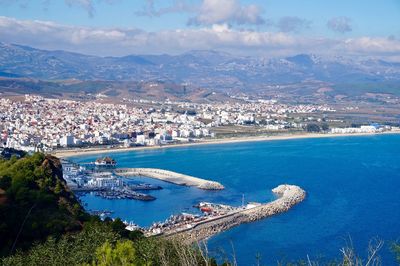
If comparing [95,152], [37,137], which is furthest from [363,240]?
[37,137]

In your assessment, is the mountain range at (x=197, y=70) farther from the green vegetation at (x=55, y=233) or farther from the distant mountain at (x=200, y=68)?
the green vegetation at (x=55, y=233)

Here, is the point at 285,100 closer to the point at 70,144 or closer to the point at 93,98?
the point at 93,98

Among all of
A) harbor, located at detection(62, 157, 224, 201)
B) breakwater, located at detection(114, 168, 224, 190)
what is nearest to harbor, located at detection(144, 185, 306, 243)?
breakwater, located at detection(114, 168, 224, 190)

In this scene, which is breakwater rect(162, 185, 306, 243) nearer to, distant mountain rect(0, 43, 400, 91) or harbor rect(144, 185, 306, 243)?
harbor rect(144, 185, 306, 243)

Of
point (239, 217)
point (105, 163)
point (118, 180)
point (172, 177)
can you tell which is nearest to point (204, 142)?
point (105, 163)

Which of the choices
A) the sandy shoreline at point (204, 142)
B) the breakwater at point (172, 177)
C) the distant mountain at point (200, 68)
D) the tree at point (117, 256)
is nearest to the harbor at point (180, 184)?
the breakwater at point (172, 177)

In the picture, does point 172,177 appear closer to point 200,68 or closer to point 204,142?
point 204,142
